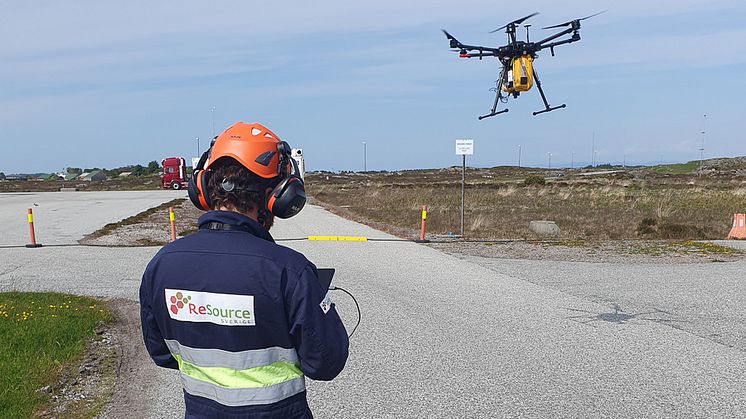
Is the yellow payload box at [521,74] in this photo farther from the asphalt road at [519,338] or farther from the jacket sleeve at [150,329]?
the jacket sleeve at [150,329]

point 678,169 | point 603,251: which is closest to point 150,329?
point 603,251

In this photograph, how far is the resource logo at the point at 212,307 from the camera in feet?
7.57

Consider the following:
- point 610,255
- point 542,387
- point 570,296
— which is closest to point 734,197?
point 610,255

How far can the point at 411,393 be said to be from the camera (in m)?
5.57

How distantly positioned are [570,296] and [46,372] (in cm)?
720

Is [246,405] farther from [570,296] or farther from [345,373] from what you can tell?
[570,296]

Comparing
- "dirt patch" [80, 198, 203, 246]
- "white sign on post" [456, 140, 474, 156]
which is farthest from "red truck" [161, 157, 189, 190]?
"white sign on post" [456, 140, 474, 156]

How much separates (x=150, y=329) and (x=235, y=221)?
0.66 m

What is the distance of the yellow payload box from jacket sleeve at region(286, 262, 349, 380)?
10.5 metres

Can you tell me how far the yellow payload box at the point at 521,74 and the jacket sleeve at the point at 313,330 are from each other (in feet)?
34.3

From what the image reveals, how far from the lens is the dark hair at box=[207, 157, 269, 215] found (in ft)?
8.23

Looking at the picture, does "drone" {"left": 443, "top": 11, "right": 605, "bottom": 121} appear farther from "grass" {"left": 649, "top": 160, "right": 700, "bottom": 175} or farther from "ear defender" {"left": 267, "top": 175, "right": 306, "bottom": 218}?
"grass" {"left": 649, "top": 160, "right": 700, "bottom": 175}

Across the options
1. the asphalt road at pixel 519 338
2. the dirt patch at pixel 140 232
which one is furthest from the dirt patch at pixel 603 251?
the dirt patch at pixel 140 232

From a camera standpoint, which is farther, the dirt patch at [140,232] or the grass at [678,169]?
the grass at [678,169]
